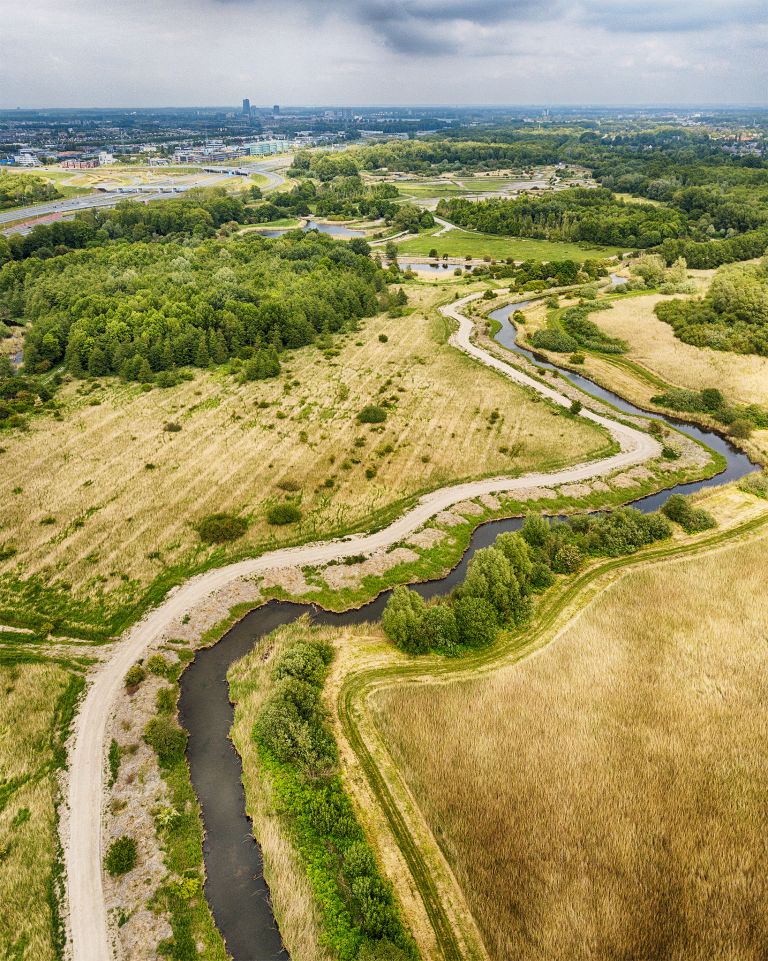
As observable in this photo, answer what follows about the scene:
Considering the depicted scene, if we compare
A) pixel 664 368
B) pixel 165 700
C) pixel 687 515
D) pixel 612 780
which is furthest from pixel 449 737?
pixel 664 368

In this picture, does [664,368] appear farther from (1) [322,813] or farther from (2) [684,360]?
(1) [322,813]

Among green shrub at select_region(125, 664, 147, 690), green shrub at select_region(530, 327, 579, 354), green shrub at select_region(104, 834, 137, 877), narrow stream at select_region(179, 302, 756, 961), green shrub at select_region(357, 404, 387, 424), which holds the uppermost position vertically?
green shrub at select_region(530, 327, 579, 354)

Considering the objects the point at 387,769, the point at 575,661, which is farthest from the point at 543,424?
the point at 387,769

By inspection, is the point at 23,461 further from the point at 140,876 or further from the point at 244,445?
the point at 140,876

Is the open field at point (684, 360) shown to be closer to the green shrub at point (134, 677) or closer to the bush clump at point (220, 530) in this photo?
the bush clump at point (220, 530)

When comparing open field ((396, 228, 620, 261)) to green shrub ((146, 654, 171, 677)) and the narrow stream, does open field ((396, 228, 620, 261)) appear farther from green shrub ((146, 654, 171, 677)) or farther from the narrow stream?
green shrub ((146, 654, 171, 677))

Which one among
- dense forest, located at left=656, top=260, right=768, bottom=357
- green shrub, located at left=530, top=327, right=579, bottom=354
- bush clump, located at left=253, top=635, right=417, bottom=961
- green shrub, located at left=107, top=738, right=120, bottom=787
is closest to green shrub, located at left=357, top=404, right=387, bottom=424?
bush clump, located at left=253, top=635, right=417, bottom=961

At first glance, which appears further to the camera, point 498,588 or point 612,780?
point 498,588
